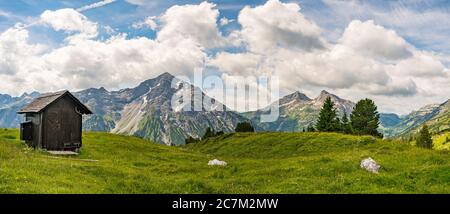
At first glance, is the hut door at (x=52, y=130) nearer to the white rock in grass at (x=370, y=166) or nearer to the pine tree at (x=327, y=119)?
the white rock in grass at (x=370, y=166)

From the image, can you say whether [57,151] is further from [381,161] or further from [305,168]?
[381,161]

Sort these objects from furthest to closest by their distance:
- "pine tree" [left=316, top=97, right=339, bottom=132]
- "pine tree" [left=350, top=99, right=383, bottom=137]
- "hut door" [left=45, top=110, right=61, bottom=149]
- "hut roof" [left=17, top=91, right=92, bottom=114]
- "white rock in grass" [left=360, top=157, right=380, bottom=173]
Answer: "pine tree" [left=350, top=99, right=383, bottom=137], "pine tree" [left=316, top=97, right=339, bottom=132], "hut door" [left=45, top=110, right=61, bottom=149], "hut roof" [left=17, top=91, right=92, bottom=114], "white rock in grass" [left=360, top=157, right=380, bottom=173]

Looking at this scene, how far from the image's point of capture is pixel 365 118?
112m

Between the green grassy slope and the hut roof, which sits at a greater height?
the hut roof

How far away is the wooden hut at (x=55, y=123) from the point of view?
53469mm

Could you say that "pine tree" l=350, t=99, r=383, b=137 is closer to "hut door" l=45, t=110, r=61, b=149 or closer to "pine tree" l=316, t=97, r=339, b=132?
"pine tree" l=316, t=97, r=339, b=132

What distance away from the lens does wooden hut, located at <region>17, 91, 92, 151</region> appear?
53.5m

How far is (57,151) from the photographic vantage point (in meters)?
53.8

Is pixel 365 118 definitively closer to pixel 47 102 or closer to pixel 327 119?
pixel 327 119

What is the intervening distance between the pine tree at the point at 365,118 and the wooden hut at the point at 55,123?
79.5 metres

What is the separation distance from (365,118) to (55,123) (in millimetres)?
84686

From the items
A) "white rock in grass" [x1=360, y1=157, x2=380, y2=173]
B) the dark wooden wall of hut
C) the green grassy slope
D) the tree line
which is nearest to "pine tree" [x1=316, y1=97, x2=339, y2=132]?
the tree line

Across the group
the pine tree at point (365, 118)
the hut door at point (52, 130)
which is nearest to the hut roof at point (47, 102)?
the hut door at point (52, 130)

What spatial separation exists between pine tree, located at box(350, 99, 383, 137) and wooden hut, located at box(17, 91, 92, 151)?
79.5 metres
